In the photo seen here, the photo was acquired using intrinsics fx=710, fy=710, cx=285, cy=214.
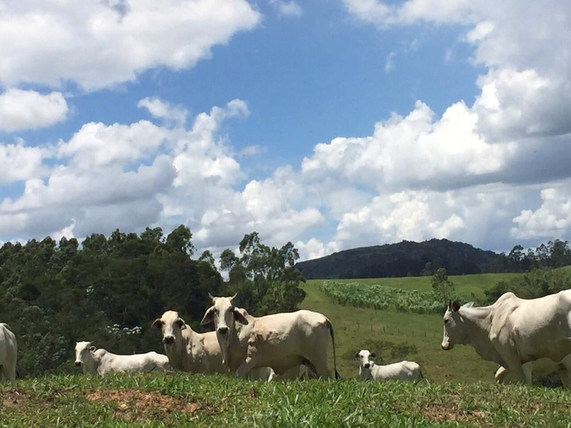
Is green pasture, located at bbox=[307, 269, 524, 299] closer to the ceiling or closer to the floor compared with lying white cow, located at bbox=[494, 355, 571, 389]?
closer to the ceiling

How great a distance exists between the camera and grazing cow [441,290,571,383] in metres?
14.0

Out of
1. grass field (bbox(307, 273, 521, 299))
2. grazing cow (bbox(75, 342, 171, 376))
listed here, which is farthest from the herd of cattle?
grass field (bbox(307, 273, 521, 299))

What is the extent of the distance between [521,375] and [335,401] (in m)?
7.51

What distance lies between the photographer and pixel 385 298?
88875 millimetres

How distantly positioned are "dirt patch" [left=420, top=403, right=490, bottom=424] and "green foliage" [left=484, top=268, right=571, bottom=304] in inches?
1886

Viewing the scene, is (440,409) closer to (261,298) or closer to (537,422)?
(537,422)

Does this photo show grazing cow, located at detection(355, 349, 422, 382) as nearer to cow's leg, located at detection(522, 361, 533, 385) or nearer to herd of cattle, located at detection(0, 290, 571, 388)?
herd of cattle, located at detection(0, 290, 571, 388)

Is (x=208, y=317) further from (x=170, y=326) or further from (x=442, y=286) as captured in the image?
(x=442, y=286)

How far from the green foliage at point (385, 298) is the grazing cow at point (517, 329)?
66.8 meters

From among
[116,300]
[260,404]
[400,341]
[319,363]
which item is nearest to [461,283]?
[400,341]

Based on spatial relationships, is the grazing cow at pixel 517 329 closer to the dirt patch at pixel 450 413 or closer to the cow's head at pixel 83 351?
the dirt patch at pixel 450 413

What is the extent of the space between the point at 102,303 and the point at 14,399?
41682mm

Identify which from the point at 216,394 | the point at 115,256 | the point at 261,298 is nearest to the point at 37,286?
the point at 115,256

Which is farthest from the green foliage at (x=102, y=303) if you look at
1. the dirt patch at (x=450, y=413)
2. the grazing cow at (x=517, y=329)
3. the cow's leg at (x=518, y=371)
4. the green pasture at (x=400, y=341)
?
the dirt patch at (x=450, y=413)
